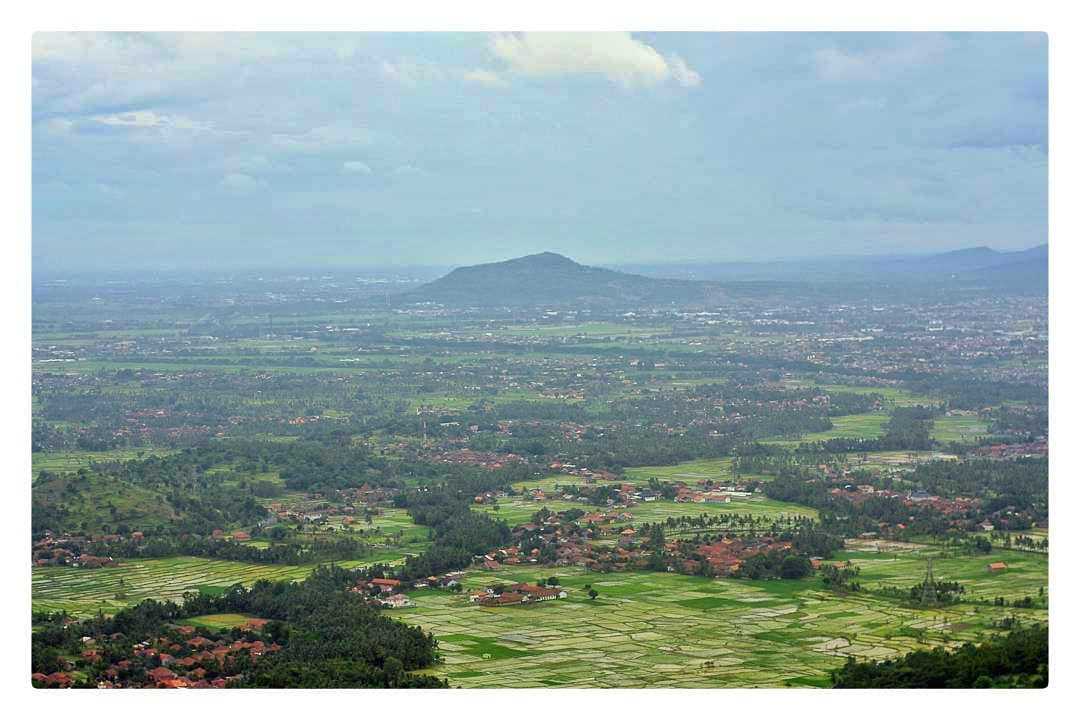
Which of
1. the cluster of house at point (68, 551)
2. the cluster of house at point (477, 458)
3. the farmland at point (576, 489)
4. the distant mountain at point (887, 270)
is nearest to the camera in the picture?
the farmland at point (576, 489)

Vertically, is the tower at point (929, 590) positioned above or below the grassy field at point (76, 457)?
below

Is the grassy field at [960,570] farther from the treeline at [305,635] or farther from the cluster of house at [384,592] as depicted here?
the treeline at [305,635]

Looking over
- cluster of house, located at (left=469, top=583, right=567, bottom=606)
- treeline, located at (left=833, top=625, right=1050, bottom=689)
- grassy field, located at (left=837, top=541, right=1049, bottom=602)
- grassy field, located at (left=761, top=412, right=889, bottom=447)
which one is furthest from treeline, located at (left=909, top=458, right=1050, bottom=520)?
cluster of house, located at (left=469, top=583, right=567, bottom=606)

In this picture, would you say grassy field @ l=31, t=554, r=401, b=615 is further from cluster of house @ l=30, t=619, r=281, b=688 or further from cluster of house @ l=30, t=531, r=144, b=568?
cluster of house @ l=30, t=619, r=281, b=688

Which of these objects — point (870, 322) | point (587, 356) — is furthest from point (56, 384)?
point (870, 322)

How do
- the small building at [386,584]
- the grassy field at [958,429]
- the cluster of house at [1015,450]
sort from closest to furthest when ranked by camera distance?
1. the small building at [386,584]
2. the cluster of house at [1015,450]
3. the grassy field at [958,429]

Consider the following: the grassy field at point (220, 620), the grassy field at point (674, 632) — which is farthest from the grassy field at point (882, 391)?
the grassy field at point (220, 620)

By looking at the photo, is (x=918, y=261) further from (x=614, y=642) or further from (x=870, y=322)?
(x=614, y=642)
